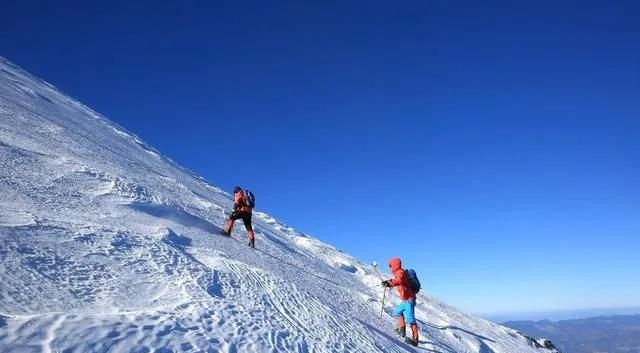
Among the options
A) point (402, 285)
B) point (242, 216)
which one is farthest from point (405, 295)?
point (242, 216)

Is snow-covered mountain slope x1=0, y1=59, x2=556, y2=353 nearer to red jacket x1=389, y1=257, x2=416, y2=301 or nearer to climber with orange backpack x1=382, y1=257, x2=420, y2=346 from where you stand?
climber with orange backpack x1=382, y1=257, x2=420, y2=346

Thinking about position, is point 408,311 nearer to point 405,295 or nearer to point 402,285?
point 405,295

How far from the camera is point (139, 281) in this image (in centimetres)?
598

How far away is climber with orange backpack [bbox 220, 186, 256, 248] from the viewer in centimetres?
1187

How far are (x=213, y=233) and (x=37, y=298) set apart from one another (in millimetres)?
6554

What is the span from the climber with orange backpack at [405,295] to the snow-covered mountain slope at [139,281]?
1.50ft

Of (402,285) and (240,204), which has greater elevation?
(240,204)

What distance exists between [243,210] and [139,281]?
6.26 meters

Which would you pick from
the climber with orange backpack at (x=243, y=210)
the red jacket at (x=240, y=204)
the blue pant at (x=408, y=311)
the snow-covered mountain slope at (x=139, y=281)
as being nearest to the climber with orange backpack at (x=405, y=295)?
the blue pant at (x=408, y=311)

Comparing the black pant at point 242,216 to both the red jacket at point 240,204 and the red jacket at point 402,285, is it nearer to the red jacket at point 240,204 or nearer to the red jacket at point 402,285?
the red jacket at point 240,204

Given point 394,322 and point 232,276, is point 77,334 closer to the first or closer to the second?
point 232,276

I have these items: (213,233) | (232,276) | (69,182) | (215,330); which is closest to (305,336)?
(215,330)

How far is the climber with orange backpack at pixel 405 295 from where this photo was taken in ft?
28.8

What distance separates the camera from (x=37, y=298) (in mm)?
4691
